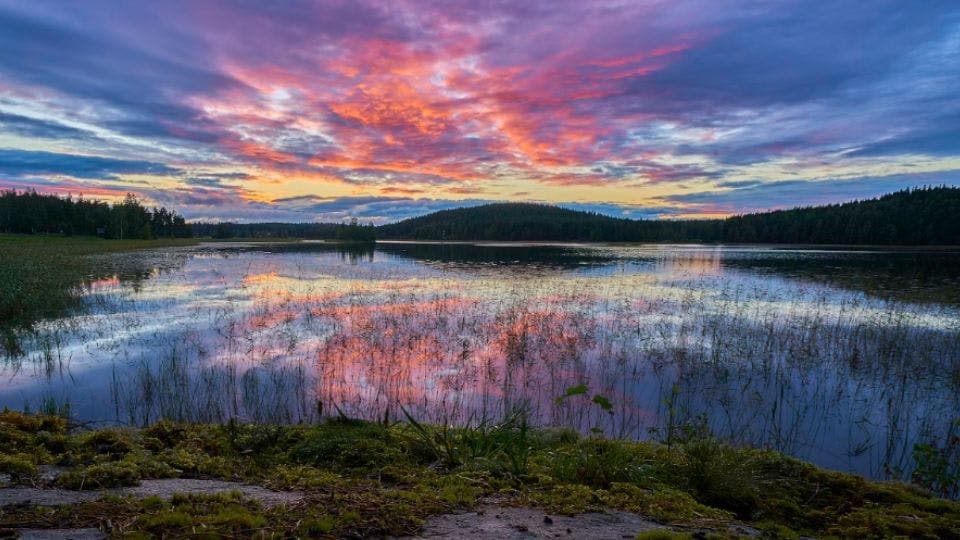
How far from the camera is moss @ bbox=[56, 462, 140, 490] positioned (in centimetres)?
468

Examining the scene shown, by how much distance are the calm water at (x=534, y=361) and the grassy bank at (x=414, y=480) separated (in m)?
1.31

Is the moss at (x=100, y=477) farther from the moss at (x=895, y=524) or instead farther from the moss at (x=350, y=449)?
the moss at (x=895, y=524)

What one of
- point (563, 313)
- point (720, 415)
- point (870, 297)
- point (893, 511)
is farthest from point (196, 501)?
point (870, 297)

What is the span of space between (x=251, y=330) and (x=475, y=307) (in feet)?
32.2

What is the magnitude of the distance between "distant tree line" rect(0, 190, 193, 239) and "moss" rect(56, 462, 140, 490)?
13439 cm

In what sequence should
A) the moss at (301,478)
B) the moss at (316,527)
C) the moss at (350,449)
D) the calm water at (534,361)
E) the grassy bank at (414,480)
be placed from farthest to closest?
the calm water at (534,361)
the moss at (350,449)
the moss at (301,478)
the grassy bank at (414,480)
the moss at (316,527)

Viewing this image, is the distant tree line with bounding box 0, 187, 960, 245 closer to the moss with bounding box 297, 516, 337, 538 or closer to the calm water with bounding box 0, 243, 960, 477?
the calm water with bounding box 0, 243, 960, 477

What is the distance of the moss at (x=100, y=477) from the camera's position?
15.4 ft

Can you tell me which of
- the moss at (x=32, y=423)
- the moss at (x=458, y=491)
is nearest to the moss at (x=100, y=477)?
the moss at (x=32, y=423)

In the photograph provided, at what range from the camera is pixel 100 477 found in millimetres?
4809

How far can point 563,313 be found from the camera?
21.4 metres

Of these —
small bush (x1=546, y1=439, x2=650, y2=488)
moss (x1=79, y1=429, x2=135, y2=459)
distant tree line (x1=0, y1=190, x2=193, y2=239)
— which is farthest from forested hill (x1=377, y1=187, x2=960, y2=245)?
moss (x1=79, y1=429, x2=135, y2=459)

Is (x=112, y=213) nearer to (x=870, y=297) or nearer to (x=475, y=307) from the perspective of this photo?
(x=475, y=307)

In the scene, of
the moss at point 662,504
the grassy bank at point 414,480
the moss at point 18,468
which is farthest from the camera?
the moss at point 18,468
